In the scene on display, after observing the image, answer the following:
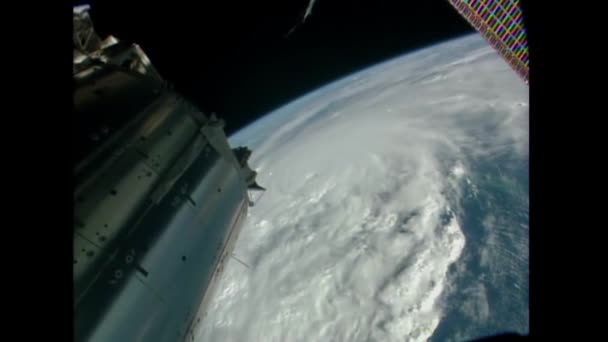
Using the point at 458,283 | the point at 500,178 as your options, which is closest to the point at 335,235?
the point at 458,283

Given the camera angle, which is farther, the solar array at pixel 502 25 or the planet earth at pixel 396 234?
the planet earth at pixel 396 234

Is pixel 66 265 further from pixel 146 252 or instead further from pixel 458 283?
pixel 458 283

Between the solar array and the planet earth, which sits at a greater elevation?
the solar array

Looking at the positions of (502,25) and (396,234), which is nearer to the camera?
(502,25)

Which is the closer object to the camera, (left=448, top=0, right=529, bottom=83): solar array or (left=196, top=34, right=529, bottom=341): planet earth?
(left=448, top=0, right=529, bottom=83): solar array

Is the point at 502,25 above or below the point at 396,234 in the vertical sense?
above
